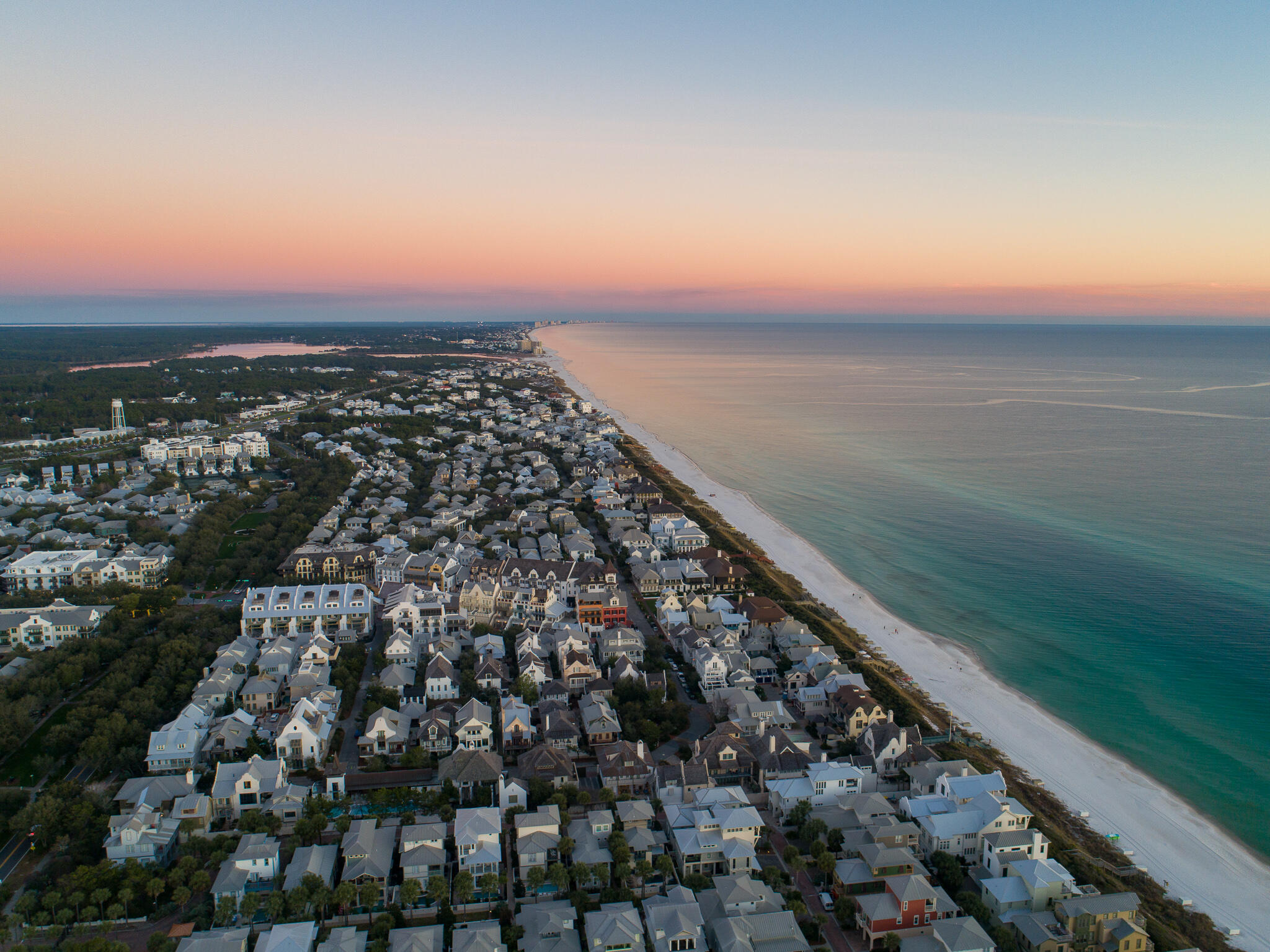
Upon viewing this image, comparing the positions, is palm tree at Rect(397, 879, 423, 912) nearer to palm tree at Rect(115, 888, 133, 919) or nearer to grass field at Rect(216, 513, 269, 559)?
palm tree at Rect(115, 888, 133, 919)

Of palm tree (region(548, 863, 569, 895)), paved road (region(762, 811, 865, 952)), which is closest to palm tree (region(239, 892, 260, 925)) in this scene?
palm tree (region(548, 863, 569, 895))

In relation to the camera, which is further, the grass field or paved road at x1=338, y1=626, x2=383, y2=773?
the grass field

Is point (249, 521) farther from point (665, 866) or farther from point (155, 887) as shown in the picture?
point (665, 866)

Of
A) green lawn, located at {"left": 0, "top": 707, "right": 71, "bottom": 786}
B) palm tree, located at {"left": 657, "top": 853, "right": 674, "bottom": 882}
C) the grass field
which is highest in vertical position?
the grass field

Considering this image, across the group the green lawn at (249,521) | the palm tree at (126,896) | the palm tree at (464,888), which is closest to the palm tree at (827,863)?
the palm tree at (464,888)

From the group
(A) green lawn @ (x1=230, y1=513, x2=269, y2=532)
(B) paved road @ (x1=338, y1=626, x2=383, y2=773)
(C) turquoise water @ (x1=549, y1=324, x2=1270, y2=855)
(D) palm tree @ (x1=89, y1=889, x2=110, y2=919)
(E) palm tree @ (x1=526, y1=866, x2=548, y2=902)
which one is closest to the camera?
(D) palm tree @ (x1=89, y1=889, x2=110, y2=919)

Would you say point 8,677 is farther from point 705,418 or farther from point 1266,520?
point 705,418

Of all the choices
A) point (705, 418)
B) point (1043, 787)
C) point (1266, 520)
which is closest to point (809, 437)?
point (705, 418)
